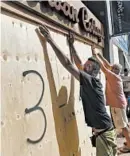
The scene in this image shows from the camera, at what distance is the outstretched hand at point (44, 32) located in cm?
469

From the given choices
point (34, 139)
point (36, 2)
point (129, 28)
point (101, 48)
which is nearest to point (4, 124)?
point (34, 139)

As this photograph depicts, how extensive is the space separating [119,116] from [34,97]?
391 centimetres

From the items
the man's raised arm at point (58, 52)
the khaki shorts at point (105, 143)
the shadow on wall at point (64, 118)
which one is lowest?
the khaki shorts at point (105, 143)

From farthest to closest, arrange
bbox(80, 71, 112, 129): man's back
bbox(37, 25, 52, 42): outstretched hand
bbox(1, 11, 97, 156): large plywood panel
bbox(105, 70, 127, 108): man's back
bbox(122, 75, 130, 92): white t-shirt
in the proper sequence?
bbox(122, 75, 130, 92): white t-shirt < bbox(105, 70, 127, 108): man's back < bbox(80, 71, 112, 129): man's back < bbox(37, 25, 52, 42): outstretched hand < bbox(1, 11, 97, 156): large plywood panel

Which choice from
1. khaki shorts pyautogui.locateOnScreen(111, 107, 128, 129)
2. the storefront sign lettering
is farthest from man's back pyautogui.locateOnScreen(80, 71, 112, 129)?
khaki shorts pyautogui.locateOnScreen(111, 107, 128, 129)

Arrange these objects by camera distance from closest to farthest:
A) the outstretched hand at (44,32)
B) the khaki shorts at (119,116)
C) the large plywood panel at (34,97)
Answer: the large plywood panel at (34,97), the outstretched hand at (44,32), the khaki shorts at (119,116)

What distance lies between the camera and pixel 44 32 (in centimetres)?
475

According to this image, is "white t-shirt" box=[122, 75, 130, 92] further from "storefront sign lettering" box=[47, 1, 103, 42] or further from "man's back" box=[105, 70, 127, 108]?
"man's back" box=[105, 70, 127, 108]

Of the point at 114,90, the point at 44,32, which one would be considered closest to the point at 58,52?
the point at 44,32

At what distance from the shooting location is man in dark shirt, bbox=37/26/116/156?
500cm

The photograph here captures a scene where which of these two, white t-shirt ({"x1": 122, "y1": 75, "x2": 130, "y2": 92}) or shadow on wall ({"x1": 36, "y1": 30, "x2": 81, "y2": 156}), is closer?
shadow on wall ({"x1": 36, "y1": 30, "x2": 81, "y2": 156})

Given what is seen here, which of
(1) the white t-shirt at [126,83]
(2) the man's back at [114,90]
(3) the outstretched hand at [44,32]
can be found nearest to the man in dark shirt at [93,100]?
(3) the outstretched hand at [44,32]

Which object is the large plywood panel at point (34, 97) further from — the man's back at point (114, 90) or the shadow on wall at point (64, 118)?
the man's back at point (114, 90)

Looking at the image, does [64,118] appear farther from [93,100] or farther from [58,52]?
[58,52]
